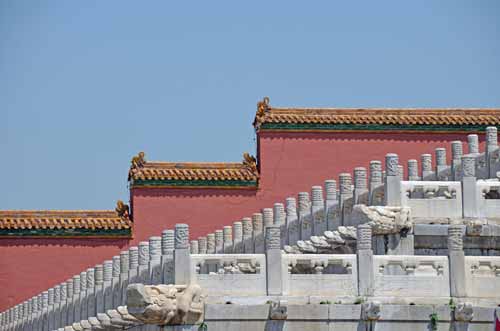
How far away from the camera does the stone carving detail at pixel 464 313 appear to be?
24.8m

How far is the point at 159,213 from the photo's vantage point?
3866 centimetres

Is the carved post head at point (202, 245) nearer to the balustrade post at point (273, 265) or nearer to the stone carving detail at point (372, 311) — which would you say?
the balustrade post at point (273, 265)

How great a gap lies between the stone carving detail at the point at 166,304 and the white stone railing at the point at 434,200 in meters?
4.94

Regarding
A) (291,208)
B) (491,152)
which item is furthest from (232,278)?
(291,208)

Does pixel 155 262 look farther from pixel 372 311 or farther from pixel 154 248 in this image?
pixel 372 311

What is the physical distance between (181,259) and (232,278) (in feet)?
2.50

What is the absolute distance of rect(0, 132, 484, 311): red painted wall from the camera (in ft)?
126

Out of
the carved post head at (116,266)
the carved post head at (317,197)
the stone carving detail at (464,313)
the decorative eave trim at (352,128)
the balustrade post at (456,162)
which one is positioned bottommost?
the stone carving detail at (464,313)

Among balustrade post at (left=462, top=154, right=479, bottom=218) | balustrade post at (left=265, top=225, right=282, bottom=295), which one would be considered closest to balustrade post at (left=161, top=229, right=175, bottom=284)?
balustrade post at (left=265, top=225, right=282, bottom=295)

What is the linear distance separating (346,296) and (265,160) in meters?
14.2

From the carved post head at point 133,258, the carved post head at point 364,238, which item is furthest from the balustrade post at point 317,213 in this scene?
the carved post head at point 364,238

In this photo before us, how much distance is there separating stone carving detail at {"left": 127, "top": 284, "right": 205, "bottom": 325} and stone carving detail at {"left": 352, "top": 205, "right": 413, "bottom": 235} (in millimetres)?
3972

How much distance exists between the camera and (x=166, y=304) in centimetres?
2403

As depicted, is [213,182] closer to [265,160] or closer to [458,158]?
[265,160]
